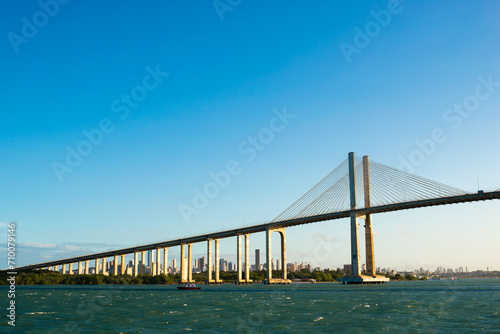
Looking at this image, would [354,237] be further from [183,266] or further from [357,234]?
[183,266]

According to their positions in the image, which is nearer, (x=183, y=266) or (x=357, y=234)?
(x=357, y=234)

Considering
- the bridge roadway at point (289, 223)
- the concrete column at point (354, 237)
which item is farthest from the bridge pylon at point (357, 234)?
the bridge roadway at point (289, 223)

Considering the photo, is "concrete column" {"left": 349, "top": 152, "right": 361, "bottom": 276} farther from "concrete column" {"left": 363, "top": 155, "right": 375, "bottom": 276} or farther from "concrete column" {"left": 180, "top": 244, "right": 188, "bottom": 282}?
"concrete column" {"left": 180, "top": 244, "right": 188, "bottom": 282}

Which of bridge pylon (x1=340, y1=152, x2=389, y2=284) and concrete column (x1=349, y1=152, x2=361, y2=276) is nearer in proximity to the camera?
concrete column (x1=349, y1=152, x2=361, y2=276)

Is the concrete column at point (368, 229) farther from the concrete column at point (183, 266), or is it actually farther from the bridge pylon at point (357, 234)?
the concrete column at point (183, 266)

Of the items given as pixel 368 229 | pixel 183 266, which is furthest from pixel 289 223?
pixel 183 266

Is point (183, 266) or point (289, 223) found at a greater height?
point (289, 223)

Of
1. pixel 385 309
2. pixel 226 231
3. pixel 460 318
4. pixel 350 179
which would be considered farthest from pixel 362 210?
pixel 460 318

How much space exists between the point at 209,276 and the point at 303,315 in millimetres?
110316

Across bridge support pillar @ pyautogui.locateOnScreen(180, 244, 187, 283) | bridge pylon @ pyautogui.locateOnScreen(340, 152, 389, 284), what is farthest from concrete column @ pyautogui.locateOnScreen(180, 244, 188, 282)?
bridge pylon @ pyautogui.locateOnScreen(340, 152, 389, 284)

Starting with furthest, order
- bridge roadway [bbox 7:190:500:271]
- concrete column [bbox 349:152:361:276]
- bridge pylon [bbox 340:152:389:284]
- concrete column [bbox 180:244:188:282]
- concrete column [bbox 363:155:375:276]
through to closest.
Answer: concrete column [bbox 180:244:188:282], concrete column [bbox 363:155:375:276], bridge pylon [bbox 340:152:389:284], concrete column [bbox 349:152:361:276], bridge roadway [bbox 7:190:500:271]

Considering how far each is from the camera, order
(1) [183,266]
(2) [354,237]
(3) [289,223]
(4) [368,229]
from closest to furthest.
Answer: (2) [354,237], (4) [368,229], (3) [289,223], (1) [183,266]

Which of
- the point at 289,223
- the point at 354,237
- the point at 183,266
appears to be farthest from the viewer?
the point at 183,266

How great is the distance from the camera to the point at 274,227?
4668 inches
